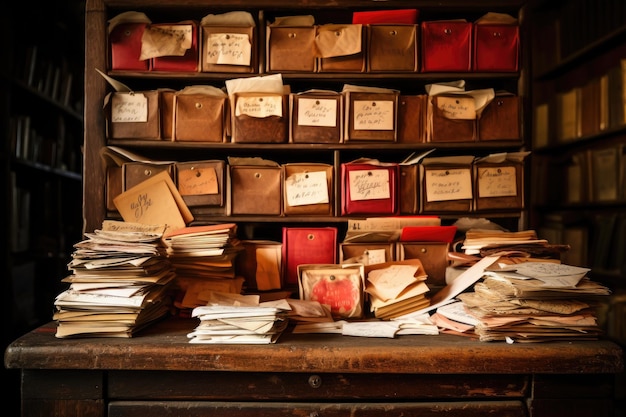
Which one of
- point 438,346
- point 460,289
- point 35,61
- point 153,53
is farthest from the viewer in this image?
point 35,61

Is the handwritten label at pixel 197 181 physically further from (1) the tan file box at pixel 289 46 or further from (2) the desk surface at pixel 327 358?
(2) the desk surface at pixel 327 358

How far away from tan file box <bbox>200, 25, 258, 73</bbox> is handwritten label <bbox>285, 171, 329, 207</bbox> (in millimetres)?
472

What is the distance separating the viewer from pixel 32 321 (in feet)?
9.19

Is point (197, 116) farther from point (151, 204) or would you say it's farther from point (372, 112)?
point (372, 112)

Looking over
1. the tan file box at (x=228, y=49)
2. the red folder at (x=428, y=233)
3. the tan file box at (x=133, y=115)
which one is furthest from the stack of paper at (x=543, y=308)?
the tan file box at (x=133, y=115)

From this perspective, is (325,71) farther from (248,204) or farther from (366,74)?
(248,204)

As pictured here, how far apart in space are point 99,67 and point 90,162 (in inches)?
14.9

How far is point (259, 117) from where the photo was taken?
5.65 ft

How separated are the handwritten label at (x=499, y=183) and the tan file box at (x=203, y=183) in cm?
103

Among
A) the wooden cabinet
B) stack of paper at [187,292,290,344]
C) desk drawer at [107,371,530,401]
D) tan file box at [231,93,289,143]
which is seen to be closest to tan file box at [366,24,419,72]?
the wooden cabinet

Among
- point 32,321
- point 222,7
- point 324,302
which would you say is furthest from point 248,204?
point 32,321

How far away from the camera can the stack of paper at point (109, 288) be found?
4.34ft

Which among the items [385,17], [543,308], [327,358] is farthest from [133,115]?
[543,308]

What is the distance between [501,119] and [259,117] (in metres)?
0.97
